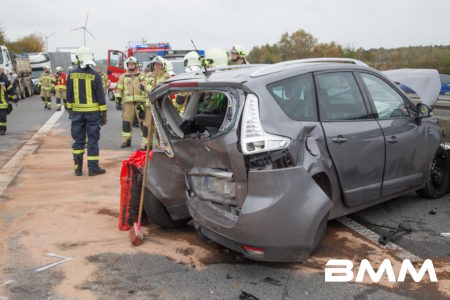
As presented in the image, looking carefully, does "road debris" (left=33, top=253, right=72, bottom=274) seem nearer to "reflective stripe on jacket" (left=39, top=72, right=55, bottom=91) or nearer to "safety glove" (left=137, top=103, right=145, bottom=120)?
"safety glove" (left=137, top=103, right=145, bottom=120)

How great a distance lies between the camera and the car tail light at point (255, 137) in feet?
11.4

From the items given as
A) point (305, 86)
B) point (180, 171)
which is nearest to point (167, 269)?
point (180, 171)

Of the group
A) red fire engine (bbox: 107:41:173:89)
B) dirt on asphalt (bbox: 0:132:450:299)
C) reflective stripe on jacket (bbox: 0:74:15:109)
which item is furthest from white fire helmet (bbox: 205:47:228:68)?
red fire engine (bbox: 107:41:173:89)

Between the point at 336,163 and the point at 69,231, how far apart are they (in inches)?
105

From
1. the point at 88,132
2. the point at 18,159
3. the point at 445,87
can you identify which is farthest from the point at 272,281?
the point at 445,87

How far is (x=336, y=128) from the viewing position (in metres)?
4.08

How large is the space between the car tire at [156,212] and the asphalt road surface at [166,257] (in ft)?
0.35

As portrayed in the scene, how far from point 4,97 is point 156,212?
975 centimetres

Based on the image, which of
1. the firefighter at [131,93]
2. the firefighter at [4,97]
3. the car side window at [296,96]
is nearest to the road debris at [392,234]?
Answer: the car side window at [296,96]

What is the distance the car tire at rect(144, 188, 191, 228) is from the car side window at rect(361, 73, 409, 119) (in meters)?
2.16

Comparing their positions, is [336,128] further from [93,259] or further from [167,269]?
[93,259]

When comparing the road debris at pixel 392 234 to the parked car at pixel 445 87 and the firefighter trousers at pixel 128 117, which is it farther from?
the parked car at pixel 445 87

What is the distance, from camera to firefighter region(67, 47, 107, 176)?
7.58m
